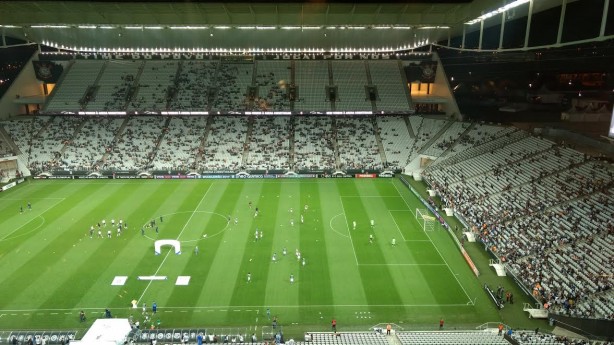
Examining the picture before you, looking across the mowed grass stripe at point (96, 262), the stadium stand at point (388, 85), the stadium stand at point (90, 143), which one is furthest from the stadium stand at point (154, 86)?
the stadium stand at point (388, 85)

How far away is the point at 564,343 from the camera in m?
21.7

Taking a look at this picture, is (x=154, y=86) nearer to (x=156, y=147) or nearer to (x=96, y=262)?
(x=156, y=147)

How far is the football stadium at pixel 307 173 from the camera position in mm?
27266

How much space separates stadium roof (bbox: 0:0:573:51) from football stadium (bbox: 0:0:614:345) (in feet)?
1.44

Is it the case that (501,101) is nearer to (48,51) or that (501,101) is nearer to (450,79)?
(450,79)

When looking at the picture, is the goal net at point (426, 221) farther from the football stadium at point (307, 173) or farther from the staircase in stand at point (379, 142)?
the staircase in stand at point (379, 142)

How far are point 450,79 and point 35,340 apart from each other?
6194 cm

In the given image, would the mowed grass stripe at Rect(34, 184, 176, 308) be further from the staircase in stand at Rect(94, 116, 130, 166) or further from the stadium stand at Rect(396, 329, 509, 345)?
the staircase in stand at Rect(94, 116, 130, 166)

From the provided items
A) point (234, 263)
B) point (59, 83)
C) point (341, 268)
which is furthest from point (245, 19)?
point (59, 83)

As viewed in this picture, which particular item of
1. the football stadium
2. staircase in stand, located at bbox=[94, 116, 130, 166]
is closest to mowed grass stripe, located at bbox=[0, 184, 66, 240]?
the football stadium

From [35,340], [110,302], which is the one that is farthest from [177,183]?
[35,340]

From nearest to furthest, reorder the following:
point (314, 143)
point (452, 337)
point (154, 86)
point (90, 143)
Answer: point (452, 337) < point (90, 143) < point (314, 143) < point (154, 86)

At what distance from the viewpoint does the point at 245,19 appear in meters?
47.2

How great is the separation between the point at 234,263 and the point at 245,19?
1027 inches
